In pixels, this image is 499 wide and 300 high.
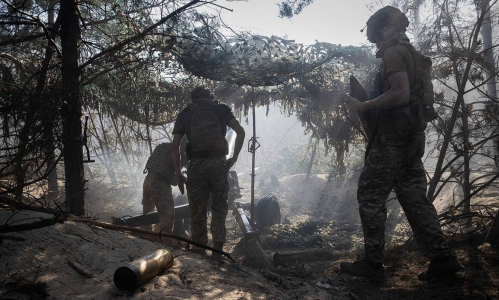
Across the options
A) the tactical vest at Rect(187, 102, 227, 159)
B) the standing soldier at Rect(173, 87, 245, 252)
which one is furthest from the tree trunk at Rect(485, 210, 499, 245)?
the tactical vest at Rect(187, 102, 227, 159)

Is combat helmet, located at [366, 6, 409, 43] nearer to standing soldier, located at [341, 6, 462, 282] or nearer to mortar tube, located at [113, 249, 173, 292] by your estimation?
standing soldier, located at [341, 6, 462, 282]

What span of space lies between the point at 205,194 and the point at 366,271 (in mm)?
1872

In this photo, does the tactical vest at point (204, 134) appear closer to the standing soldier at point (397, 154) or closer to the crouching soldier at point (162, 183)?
the crouching soldier at point (162, 183)

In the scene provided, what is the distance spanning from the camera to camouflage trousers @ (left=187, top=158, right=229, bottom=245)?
361cm

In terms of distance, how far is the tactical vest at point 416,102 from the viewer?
8.16 ft

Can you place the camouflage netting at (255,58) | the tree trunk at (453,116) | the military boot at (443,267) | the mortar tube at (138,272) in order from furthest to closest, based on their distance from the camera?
the camouflage netting at (255,58), the tree trunk at (453,116), the military boot at (443,267), the mortar tube at (138,272)

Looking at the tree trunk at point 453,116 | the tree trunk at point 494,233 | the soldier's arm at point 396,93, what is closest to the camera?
the soldier's arm at point 396,93

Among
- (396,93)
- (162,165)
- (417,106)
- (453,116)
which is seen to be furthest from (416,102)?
(162,165)

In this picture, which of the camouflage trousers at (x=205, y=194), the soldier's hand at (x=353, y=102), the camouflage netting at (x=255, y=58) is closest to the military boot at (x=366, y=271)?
the soldier's hand at (x=353, y=102)

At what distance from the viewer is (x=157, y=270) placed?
2.04 metres

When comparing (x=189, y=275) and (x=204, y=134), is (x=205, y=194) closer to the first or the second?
(x=204, y=134)

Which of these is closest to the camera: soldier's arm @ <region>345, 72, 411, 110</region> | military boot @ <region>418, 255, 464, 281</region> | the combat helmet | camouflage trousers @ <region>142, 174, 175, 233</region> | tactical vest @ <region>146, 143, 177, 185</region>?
military boot @ <region>418, 255, 464, 281</region>

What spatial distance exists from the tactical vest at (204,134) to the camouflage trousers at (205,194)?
0.08m

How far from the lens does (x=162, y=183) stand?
4707 millimetres
